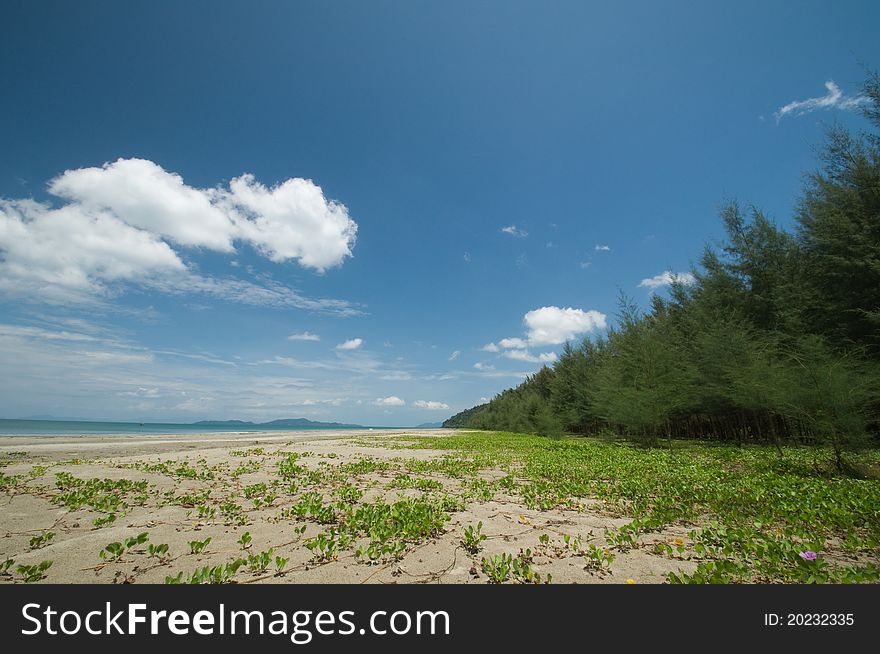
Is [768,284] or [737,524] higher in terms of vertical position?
[768,284]

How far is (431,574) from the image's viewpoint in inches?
143

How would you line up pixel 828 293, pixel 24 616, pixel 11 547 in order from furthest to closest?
pixel 828 293 → pixel 11 547 → pixel 24 616

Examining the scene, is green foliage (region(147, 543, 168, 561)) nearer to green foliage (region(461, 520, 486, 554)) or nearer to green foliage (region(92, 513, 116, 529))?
green foliage (region(92, 513, 116, 529))

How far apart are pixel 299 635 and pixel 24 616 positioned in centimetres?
223

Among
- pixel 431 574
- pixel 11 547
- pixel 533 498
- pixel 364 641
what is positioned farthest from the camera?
pixel 533 498

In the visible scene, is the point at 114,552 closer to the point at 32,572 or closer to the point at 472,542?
the point at 32,572

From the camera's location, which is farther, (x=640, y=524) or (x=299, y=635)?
(x=640, y=524)

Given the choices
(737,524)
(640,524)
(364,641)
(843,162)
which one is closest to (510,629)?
(364,641)

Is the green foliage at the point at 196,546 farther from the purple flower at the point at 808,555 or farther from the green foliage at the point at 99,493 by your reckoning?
the purple flower at the point at 808,555

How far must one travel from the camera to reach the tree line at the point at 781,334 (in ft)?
38.1

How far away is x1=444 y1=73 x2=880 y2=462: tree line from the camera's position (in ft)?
38.1

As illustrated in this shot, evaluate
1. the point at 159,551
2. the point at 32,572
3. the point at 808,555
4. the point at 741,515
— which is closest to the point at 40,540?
the point at 32,572

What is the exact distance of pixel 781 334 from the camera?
20938 millimetres

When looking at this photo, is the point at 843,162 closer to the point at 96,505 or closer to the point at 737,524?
the point at 737,524
